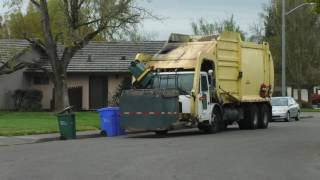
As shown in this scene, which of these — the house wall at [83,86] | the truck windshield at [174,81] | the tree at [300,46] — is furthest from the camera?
the tree at [300,46]

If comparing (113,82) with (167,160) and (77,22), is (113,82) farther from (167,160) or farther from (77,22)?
(167,160)

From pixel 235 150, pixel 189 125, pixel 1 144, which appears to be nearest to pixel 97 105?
pixel 189 125

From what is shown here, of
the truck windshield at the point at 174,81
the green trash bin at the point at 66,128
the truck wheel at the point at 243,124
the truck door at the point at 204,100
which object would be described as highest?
the truck windshield at the point at 174,81

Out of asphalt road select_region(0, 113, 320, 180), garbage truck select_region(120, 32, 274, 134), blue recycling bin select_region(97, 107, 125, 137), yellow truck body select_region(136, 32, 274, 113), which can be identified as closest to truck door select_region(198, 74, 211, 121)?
garbage truck select_region(120, 32, 274, 134)

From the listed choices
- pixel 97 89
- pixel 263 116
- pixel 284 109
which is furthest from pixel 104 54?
pixel 263 116

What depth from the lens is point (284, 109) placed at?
39.2m

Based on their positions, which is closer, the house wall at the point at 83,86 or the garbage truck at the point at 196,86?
the garbage truck at the point at 196,86

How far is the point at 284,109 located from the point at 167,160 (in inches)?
966

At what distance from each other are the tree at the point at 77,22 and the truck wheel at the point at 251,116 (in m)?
11.1

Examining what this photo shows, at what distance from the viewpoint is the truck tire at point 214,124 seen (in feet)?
85.0

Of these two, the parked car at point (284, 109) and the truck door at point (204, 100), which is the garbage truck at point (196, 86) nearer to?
the truck door at point (204, 100)

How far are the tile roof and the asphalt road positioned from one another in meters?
24.7

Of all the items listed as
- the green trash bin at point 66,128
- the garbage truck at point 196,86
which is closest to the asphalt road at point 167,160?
the garbage truck at point 196,86

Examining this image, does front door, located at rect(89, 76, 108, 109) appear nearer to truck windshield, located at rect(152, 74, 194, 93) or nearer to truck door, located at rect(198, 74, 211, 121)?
truck windshield, located at rect(152, 74, 194, 93)
